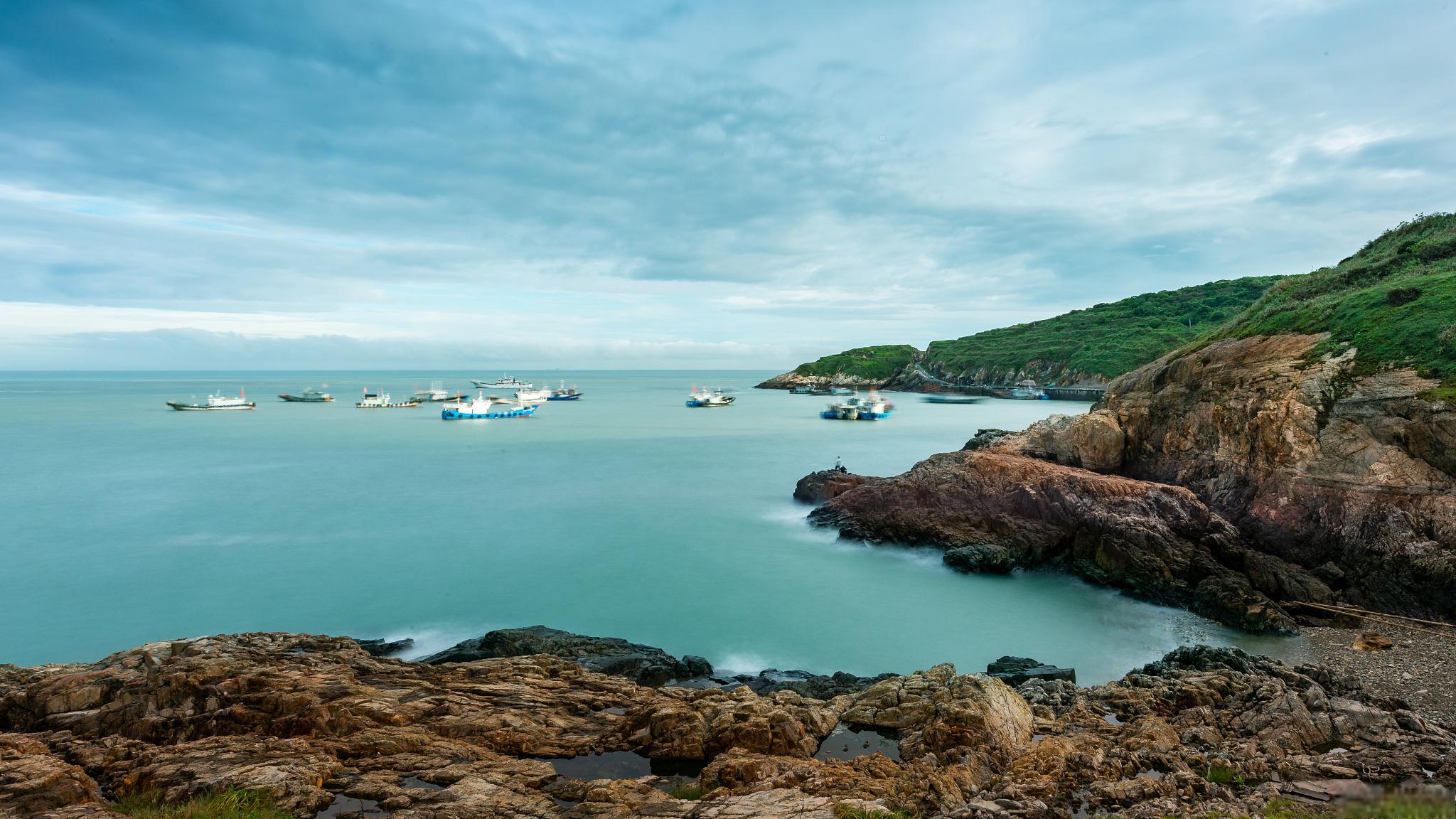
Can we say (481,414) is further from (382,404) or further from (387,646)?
(387,646)

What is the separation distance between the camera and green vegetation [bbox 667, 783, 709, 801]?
7973 mm

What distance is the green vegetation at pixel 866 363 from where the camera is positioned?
14838 cm

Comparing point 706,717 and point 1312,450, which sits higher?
point 1312,450

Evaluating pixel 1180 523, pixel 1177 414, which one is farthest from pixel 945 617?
pixel 1177 414

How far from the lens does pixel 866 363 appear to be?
499ft

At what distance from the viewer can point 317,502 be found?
106ft

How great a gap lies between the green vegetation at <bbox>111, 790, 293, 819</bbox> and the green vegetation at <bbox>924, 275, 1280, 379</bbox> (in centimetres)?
10731

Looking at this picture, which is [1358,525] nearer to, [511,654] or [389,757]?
[511,654]

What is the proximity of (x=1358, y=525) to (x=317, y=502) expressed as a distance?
39696 mm

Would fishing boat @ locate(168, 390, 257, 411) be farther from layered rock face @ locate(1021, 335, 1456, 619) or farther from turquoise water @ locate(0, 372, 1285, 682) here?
layered rock face @ locate(1021, 335, 1456, 619)

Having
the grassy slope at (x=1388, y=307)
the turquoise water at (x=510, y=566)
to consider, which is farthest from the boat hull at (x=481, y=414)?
the grassy slope at (x=1388, y=307)

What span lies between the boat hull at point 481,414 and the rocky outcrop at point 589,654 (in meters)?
70.4

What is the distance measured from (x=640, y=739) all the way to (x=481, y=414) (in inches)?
3130

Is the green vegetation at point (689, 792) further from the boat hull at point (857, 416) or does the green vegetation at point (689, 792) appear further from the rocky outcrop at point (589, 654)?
the boat hull at point (857, 416)
